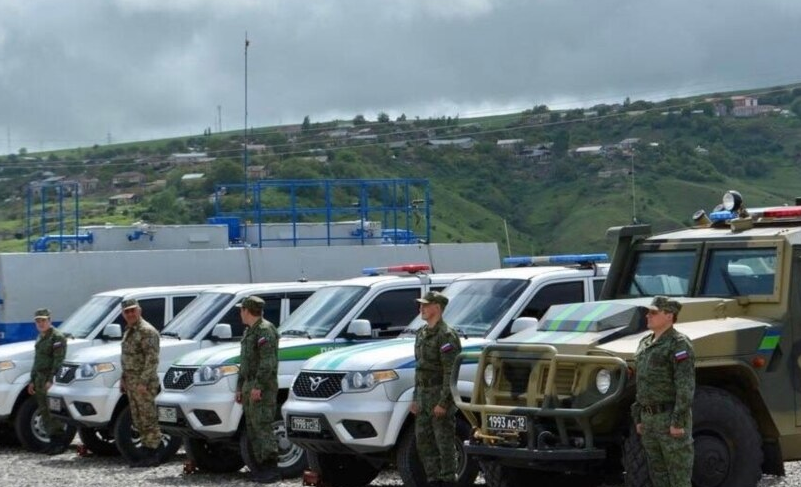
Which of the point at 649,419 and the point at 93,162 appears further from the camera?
the point at 93,162

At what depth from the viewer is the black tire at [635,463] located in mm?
9469

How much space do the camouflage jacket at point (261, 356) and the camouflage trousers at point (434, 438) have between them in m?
2.37

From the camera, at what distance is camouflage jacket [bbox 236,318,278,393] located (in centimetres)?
1348

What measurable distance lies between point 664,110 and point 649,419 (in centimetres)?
6604

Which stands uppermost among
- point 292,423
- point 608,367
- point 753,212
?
point 753,212

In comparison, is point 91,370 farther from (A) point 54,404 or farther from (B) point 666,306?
(B) point 666,306

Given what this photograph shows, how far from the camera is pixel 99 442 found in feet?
57.2

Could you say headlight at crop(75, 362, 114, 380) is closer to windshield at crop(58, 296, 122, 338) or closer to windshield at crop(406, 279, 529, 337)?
windshield at crop(58, 296, 122, 338)

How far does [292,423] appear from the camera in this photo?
41.0ft

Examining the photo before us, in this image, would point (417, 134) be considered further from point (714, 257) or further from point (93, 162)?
point (714, 257)

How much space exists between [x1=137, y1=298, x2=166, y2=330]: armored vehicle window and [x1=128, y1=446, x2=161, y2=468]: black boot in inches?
75.6

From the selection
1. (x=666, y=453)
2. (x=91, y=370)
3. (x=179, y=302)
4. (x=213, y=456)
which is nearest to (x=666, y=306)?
(x=666, y=453)

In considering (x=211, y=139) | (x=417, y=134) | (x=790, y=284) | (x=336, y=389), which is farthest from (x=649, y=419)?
(x=211, y=139)

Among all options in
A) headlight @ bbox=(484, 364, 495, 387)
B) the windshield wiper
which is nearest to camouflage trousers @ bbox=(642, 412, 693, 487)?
headlight @ bbox=(484, 364, 495, 387)
